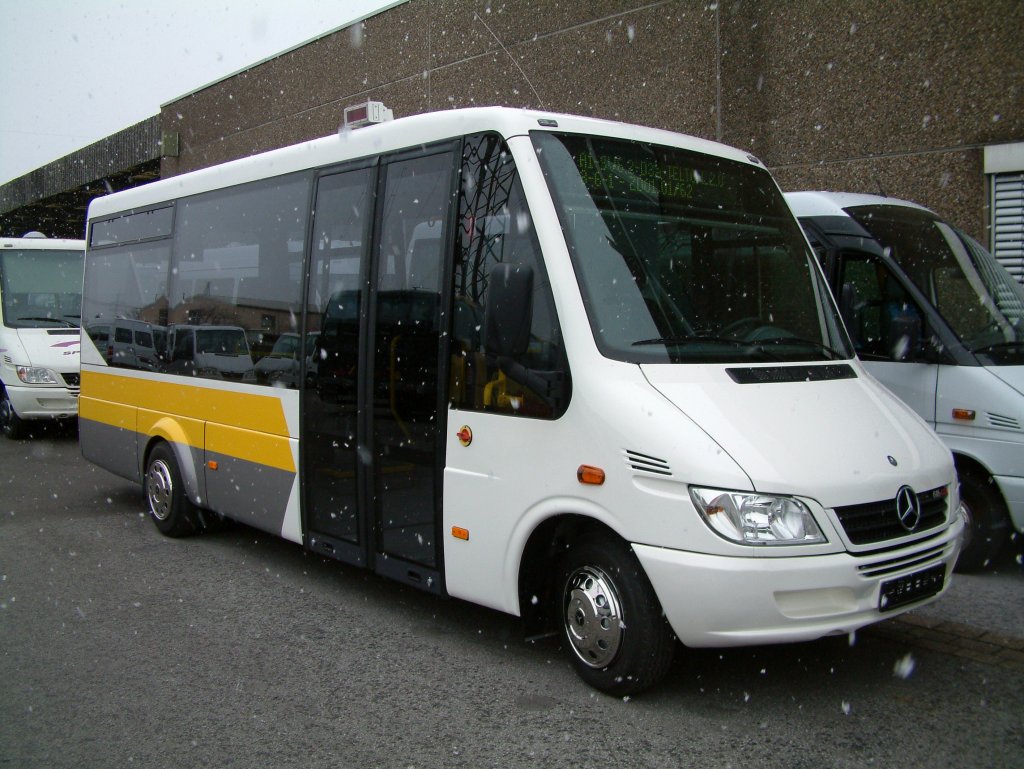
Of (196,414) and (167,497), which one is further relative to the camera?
(167,497)

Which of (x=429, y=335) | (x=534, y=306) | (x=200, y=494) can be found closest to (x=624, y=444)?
(x=534, y=306)

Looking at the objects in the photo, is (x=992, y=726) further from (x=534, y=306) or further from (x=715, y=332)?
(x=534, y=306)

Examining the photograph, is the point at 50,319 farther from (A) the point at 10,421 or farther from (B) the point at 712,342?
(B) the point at 712,342

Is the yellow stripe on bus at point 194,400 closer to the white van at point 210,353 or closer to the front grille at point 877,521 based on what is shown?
the white van at point 210,353

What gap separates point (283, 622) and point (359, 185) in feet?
8.80

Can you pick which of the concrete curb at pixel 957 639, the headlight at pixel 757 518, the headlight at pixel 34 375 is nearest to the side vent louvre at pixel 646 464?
the headlight at pixel 757 518

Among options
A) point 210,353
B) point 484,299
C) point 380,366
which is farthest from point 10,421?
point 484,299

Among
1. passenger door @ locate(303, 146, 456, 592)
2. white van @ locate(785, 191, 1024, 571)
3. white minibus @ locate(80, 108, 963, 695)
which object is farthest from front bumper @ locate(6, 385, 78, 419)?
white van @ locate(785, 191, 1024, 571)

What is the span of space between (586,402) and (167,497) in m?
4.83

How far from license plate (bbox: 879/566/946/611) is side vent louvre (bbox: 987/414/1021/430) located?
222cm

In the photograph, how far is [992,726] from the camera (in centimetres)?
412

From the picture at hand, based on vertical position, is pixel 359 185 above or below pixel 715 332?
above

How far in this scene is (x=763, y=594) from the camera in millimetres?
3896

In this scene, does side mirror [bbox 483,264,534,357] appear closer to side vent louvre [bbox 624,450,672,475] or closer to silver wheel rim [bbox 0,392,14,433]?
side vent louvre [bbox 624,450,672,475]
